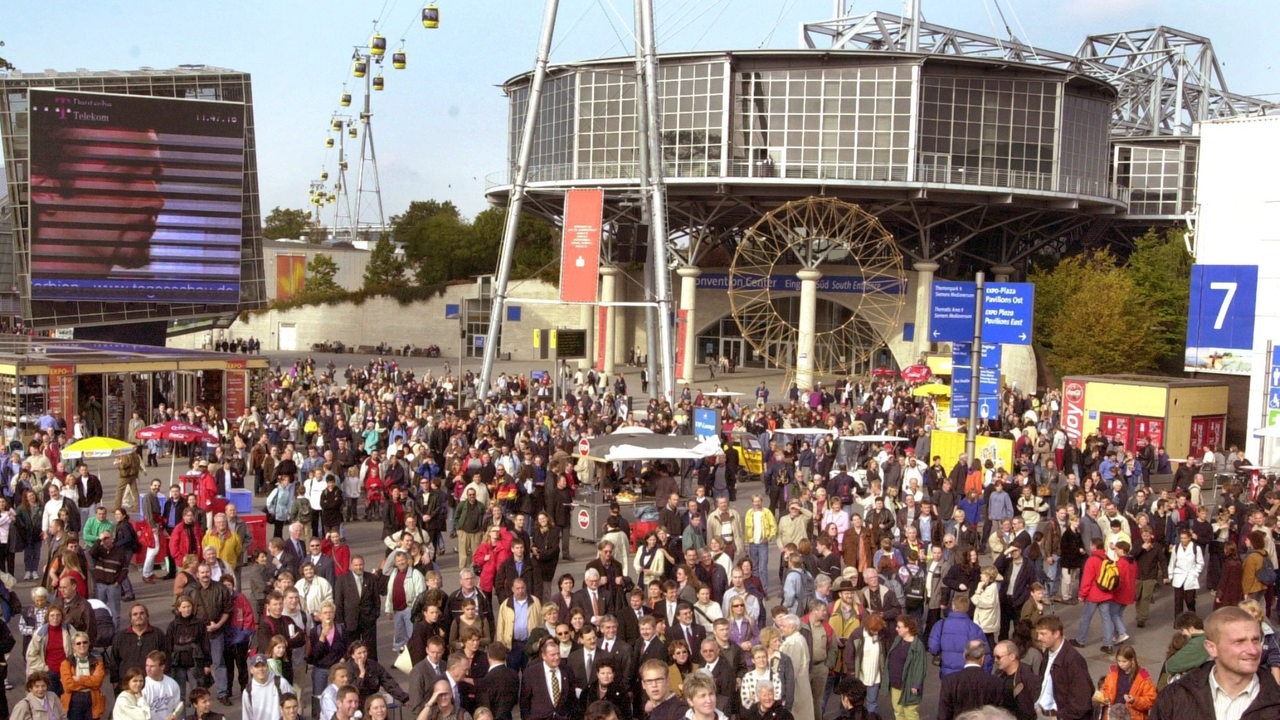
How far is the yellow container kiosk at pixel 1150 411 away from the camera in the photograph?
3088 centimetres

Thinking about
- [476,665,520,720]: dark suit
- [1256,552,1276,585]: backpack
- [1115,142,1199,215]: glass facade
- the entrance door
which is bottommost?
the entrance door

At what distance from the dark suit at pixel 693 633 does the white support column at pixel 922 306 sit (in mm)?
45915

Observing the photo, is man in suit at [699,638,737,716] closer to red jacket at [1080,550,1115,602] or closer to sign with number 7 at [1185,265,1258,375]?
red jacket at [1080,550,1115,602]

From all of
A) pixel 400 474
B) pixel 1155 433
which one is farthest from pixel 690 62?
pixel 400 474

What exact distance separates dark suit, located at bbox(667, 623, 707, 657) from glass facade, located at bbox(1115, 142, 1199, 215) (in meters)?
54.4

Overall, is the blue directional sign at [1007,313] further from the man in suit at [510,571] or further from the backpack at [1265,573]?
the man in suit at [510,571]

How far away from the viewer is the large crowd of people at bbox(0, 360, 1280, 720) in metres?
8.79

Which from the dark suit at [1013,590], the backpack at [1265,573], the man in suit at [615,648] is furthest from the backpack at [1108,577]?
the man in suit at [615,648]

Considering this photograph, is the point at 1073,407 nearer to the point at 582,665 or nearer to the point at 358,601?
the point at 358,601

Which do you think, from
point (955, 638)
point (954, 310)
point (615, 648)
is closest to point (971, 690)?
point (955, 638)

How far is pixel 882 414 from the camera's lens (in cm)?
3234

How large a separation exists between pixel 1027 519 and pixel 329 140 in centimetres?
10132

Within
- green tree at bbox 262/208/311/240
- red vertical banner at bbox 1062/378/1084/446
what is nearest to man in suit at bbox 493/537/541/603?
red vertical banner at bbox 1062/378/1084/446

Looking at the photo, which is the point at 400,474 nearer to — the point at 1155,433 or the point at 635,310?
the point at 1155,433
